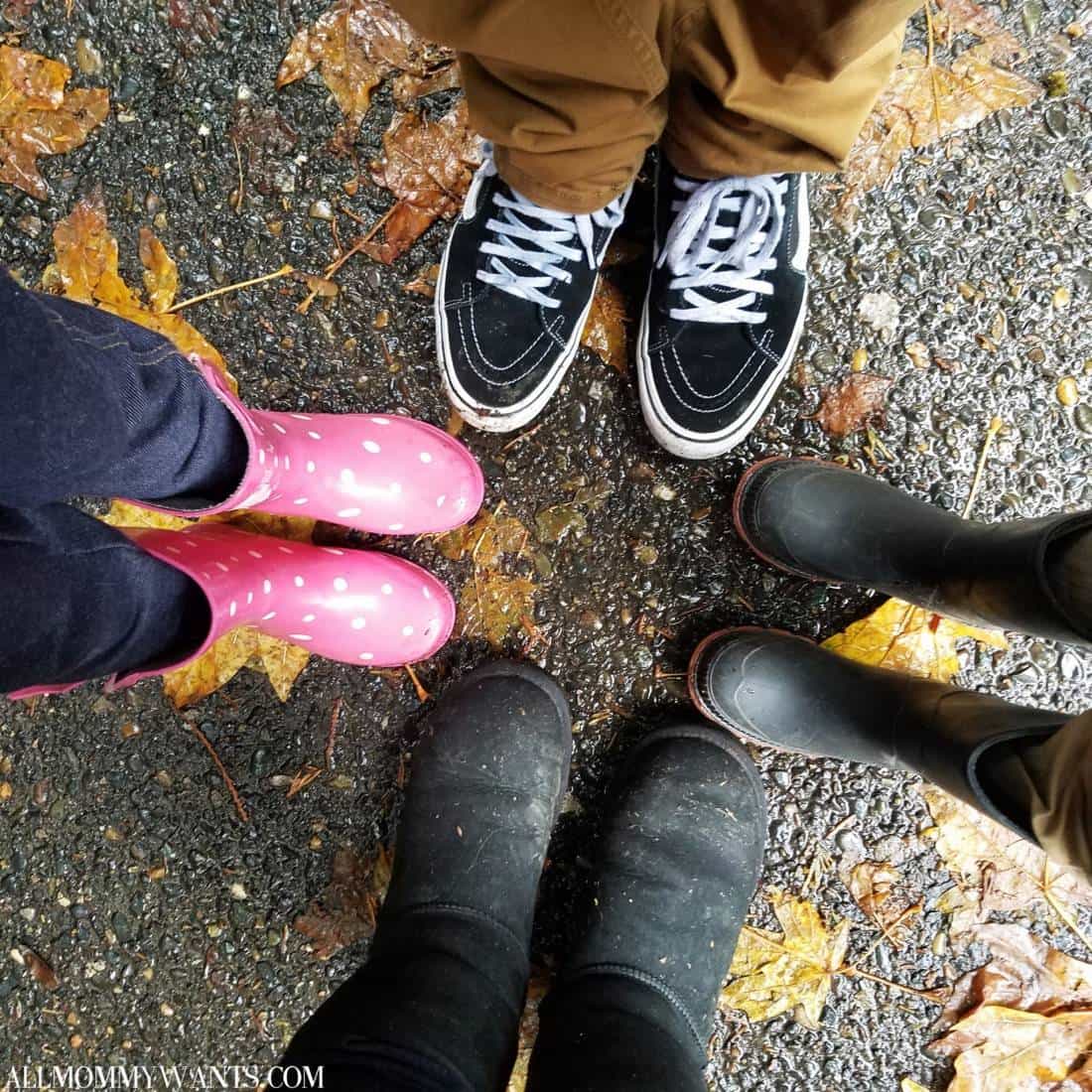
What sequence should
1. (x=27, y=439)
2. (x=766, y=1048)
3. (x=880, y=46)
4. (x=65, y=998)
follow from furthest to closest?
1. (x=65, y=998)
2. (x=766, y=1048)
3. (x=880, y=46)
4. (x=27, y=439)

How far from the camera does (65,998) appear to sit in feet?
4.73

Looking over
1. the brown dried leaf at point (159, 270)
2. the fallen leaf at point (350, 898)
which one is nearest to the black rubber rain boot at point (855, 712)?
the fallen leaf at point (350, 898)

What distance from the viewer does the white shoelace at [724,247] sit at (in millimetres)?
1134

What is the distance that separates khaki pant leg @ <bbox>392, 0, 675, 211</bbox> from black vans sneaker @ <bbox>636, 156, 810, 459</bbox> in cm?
19

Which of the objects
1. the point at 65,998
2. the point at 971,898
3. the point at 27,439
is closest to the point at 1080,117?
the point at 971,898

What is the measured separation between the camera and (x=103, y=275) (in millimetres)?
1368

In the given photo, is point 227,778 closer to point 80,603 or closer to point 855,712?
point 80,603

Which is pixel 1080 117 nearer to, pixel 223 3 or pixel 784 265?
pixel 784 265

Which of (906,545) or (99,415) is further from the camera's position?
(906,545)

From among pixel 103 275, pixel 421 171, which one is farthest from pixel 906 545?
pixel 103 275

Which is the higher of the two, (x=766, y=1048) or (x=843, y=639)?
(x=843, y=639)

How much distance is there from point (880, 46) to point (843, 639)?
814 mm

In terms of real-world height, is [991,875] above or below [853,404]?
below

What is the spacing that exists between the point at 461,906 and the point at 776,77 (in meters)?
1.14
